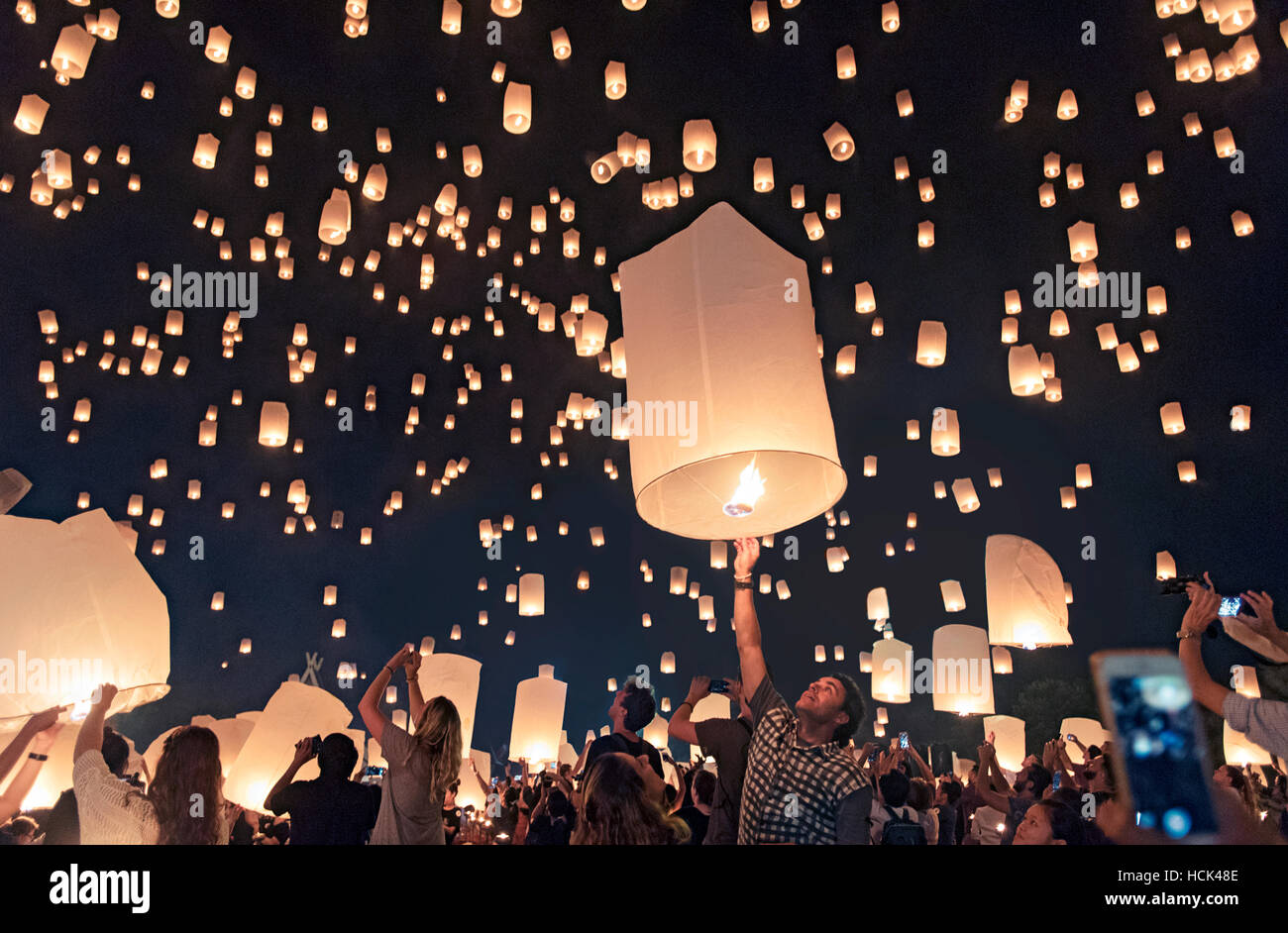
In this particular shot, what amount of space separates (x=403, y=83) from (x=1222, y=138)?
8117 mm

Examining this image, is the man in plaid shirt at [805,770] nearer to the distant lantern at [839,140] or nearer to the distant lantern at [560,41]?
the distant lantern at [839,140]

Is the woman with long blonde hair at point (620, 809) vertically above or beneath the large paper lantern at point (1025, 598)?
beneath

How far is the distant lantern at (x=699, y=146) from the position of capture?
19.7 ft

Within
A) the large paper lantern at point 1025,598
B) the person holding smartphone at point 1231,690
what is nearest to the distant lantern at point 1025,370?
the large paper lantern at point 1025,598

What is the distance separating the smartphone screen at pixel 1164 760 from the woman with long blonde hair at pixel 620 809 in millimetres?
1336

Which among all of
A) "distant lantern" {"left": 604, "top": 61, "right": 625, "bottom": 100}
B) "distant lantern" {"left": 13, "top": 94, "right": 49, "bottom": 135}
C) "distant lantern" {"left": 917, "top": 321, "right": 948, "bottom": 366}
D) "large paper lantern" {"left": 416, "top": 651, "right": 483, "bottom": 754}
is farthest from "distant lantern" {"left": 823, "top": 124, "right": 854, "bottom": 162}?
"large paper lantern" {"left": 416, "top": 651, "right": 483, "bottom": 754}

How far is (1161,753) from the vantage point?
8.15 ft

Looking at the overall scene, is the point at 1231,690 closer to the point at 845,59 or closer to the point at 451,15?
the point at 845,59

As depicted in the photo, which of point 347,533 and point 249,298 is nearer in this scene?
point 249,298

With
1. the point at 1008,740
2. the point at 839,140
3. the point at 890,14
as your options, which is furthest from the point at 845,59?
the point at 1008,740

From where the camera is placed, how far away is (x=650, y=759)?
3633 mm

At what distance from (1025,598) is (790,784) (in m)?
4.58
